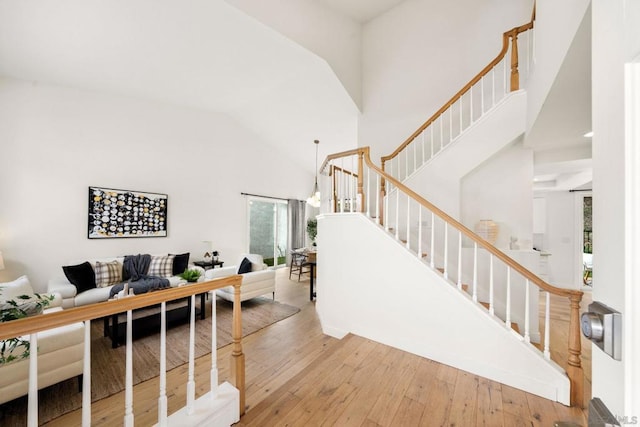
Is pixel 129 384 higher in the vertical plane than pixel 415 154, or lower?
lower

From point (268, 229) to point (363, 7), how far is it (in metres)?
5.43

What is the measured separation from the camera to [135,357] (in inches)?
105

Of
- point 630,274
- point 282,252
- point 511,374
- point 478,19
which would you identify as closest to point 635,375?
point 630,274

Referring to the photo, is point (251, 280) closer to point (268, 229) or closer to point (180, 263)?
point (180, 263)

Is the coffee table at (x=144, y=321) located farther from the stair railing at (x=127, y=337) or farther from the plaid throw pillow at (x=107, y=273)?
the stair railing at (x=127, y=337)

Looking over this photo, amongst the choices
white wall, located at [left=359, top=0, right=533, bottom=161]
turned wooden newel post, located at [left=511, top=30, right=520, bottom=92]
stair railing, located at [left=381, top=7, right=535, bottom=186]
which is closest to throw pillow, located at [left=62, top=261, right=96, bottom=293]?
stair railing, located at [left=381, top=7, right=535, bottom=186]

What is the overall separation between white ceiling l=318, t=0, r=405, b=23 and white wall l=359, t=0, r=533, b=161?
0.38 feet

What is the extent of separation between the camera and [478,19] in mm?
3820

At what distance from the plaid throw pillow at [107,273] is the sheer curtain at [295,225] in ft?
13.7

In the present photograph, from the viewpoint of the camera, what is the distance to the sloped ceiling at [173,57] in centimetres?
277

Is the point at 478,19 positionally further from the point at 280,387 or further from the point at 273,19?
the point at 280,387

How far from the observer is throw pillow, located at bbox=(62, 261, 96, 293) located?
361 cm

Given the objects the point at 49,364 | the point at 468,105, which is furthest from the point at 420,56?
the point at 49,364

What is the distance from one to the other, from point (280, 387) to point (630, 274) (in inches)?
85.6
